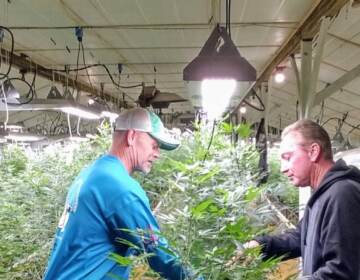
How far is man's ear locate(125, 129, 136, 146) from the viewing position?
1.76 m

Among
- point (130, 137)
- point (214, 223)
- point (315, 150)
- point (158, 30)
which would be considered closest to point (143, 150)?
point (130, 137)

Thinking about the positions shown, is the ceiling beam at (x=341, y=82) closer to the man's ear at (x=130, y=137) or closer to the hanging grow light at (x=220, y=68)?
the hanging grow light at (x=220, y=68)

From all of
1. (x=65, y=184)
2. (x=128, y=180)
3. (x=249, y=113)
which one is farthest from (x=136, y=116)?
(x=249, y=113)

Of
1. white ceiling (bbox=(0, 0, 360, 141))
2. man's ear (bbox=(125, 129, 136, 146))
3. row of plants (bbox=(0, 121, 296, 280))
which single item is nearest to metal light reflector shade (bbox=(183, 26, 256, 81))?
row of plants (bbox=(0, 121, 296, 280))

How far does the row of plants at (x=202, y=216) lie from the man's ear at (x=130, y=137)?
0.17 metres

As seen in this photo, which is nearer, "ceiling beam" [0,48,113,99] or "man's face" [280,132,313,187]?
"man's face" [280,132,313,187]

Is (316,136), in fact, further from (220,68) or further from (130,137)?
(130,137)

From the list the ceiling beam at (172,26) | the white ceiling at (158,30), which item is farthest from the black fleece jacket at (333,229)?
the ceiling beam at (172,26)

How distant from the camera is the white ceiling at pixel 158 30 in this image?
11.4ft

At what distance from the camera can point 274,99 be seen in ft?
27.7

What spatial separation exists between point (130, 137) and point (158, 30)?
8.32ft

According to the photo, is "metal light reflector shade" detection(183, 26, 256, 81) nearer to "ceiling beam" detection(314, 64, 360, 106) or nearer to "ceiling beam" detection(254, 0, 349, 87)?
"ceiling beam" detection(254, 0, 349, 87)

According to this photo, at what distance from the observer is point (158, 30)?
409cm

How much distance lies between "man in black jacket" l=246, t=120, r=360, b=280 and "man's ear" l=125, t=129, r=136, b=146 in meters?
0.61
